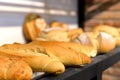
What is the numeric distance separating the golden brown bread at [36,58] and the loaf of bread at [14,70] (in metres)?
0.06

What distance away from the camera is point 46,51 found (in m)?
0.66

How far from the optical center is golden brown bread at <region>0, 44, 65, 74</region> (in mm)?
573

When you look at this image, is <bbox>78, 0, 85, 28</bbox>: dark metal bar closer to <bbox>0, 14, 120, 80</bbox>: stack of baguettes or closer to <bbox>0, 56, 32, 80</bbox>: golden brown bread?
<bbox>0, 14, 120, 80</bbox>: stack of baguettes

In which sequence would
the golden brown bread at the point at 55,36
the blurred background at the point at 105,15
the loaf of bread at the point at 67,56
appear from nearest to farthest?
1. the loaf of bread at the point at 67,56
2. the golden brown bread at the point at 55,36
3. the blurred background at the point at 105,15

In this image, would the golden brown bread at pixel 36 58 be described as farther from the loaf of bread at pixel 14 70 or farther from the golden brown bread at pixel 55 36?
the golden brown bread at pixel 55 36

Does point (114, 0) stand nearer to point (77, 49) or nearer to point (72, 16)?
point (72, 16)

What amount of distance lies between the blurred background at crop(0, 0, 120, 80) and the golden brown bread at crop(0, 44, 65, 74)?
280mm

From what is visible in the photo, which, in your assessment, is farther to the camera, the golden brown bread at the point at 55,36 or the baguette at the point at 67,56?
A: the golden brown bread at the point at 55,36

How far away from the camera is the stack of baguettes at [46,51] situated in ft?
→ 1.70

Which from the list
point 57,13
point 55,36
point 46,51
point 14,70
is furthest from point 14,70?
point 57,13

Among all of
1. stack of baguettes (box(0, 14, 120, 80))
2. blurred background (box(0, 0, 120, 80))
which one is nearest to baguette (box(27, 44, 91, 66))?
stack of baguettes (box(0, 14, 120, 80))

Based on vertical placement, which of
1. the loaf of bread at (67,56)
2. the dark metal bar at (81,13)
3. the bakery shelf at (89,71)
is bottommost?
the bakery shelf at (89,71)

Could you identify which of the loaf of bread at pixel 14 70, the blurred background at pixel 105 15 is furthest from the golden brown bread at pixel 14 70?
the blurred background at pixel 105 15

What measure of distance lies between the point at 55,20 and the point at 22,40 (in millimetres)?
272
